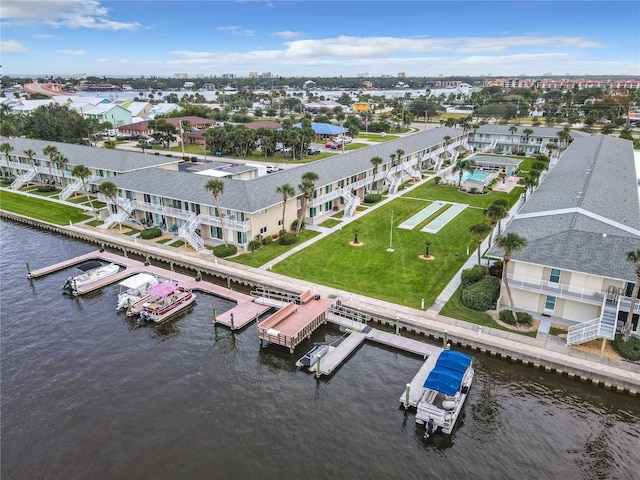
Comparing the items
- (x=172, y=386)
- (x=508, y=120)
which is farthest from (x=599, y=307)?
(x=508, y=120)

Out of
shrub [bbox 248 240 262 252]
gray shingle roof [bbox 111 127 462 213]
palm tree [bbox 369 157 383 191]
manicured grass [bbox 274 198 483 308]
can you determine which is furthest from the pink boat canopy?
palm tree [bbox 369 157 383 191]

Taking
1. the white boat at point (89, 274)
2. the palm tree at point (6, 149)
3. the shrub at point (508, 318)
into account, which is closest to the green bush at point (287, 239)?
the white boat at point (89, 274)

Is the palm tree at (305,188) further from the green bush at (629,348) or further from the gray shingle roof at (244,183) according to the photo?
the green bush at (629,348)

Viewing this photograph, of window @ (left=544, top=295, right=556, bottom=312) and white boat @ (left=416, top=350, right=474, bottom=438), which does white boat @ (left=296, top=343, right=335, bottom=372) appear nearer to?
white boat @ (left=416, top=350, right=474, bottom=438)

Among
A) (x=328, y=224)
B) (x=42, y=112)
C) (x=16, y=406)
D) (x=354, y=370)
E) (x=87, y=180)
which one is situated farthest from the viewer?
(x=42, y=112)

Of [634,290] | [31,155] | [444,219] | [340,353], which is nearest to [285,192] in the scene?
[340,353]

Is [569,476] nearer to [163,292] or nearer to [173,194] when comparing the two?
[163,292]

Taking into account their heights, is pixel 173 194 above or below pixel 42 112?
below
